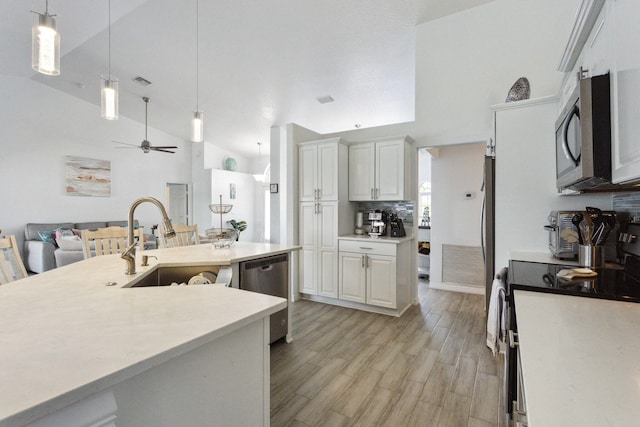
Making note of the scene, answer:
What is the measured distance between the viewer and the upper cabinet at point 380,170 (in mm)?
3633

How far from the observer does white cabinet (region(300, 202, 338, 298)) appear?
3.85 metres

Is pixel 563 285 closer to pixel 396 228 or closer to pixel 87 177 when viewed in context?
pixel 396 228

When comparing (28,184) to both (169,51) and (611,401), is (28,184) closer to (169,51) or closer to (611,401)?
(169,51)

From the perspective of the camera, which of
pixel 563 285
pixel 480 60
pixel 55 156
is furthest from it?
pixel 55 156

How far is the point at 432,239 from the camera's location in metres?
4.68

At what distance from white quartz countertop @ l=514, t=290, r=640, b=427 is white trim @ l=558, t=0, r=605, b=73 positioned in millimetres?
1185

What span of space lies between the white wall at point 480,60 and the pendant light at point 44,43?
344 centimetres

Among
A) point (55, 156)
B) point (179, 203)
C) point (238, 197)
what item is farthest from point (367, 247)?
point (179, 203)

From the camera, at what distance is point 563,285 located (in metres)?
1.36

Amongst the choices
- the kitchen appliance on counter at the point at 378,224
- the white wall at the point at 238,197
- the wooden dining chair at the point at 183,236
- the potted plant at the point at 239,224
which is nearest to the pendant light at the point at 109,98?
the wooden dining chair at the point at 183,236

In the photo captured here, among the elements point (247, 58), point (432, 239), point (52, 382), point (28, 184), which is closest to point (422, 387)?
point (52, 382)

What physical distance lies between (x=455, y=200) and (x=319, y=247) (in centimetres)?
229

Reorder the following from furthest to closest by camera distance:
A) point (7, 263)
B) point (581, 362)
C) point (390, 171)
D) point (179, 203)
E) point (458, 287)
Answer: point (179, 203) < point (458, 287) < point (390, 171) < point (7, 263) < point (581, 362)

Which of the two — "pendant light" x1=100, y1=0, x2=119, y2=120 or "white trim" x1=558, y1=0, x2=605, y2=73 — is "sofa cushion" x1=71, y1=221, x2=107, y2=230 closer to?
"pendant light" x1=100, y1=0, x2=119, y2=120
